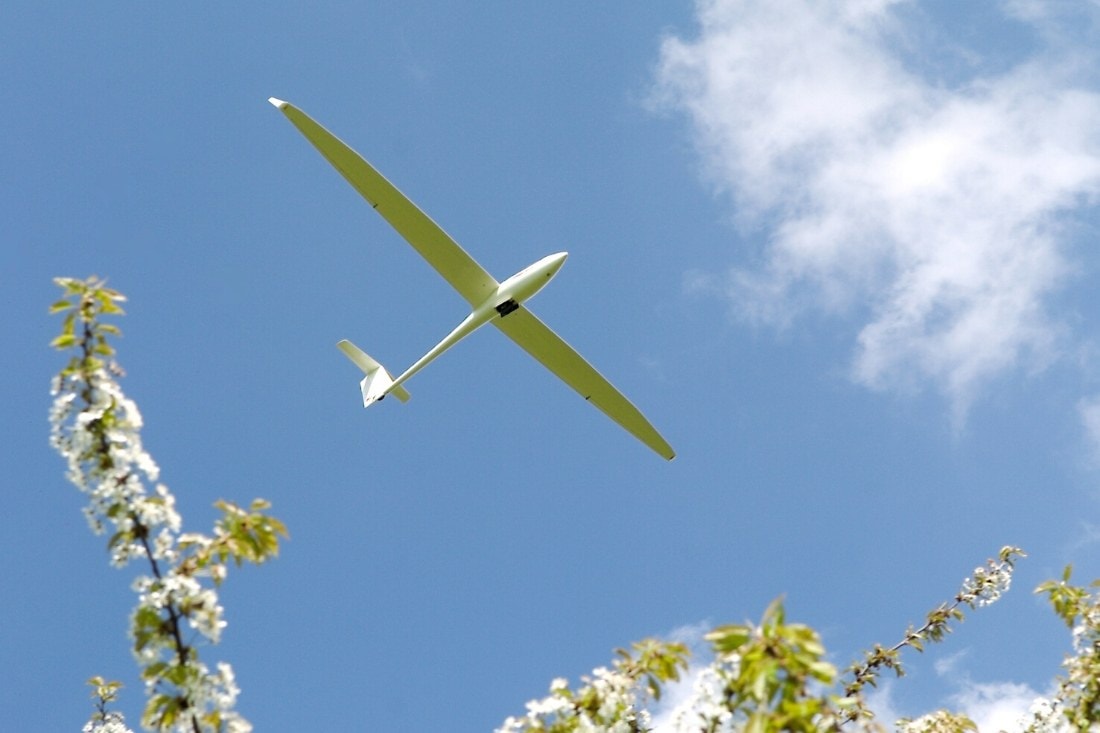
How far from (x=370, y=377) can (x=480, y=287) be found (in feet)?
25.5

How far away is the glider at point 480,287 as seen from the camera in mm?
16219

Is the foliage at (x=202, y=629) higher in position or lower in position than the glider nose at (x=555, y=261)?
→ lower

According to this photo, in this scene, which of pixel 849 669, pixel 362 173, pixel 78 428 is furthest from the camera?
pixel 362 173

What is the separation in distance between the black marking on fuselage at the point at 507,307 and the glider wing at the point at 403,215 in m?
0.34

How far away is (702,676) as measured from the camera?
4.75 meters

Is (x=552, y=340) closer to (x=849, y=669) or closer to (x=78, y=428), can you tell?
(x=849, y=669)

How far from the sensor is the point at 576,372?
19375 mm

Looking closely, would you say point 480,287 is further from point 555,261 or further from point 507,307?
point 555,261

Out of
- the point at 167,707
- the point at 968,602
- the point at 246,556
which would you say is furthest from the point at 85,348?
the point at 968,602

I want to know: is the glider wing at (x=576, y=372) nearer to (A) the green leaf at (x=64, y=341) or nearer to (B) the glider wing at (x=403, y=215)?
(B) the glider wing at (x=403, y=215)

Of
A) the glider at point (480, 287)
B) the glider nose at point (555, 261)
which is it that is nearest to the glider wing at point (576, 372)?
the glider at point (480, 287)

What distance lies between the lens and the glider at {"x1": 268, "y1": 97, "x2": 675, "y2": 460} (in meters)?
16.2

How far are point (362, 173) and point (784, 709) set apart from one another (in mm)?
13940

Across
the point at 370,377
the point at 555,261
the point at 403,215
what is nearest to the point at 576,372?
the point at 555,261
